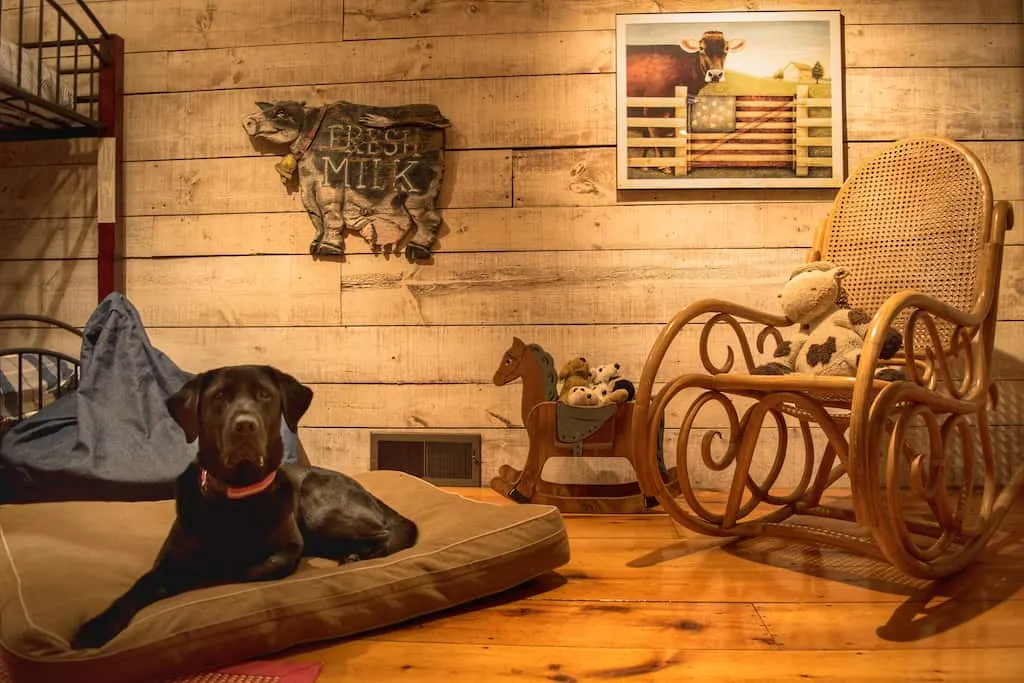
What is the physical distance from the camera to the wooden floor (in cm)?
109

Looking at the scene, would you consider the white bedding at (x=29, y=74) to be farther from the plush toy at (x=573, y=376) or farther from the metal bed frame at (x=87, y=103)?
the plush toy at (x=573, y=376)

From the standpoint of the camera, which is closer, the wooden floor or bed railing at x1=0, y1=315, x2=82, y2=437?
the wooden floor

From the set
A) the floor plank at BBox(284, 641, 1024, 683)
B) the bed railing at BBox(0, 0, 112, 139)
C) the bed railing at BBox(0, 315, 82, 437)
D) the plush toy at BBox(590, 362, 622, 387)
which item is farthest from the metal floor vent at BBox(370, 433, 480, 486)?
the bed railing at BBox(0, 0, 112, 139)

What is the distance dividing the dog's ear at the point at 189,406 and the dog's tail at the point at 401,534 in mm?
386

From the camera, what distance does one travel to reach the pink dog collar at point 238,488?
1083 millimetres

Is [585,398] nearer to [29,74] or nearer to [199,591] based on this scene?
[199,591]

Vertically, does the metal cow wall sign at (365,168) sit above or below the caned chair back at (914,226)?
above

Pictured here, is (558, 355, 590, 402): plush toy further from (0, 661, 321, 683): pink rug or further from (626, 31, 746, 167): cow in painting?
(0, 661, 321, 683): pink rug

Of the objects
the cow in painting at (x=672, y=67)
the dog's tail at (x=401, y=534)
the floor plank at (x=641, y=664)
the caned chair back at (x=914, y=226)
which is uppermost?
the cow in painting at (x=672, y=67)

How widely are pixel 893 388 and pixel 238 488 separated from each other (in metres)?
1.05

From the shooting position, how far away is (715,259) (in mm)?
2219

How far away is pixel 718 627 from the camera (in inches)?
48.7

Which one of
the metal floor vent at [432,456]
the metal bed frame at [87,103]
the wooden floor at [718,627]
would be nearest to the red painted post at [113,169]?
the metal bed frame at [87,103]

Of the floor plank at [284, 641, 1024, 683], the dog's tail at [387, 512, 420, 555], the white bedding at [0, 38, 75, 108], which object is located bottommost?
the floor plank at [284, 641, 1024, 683]
